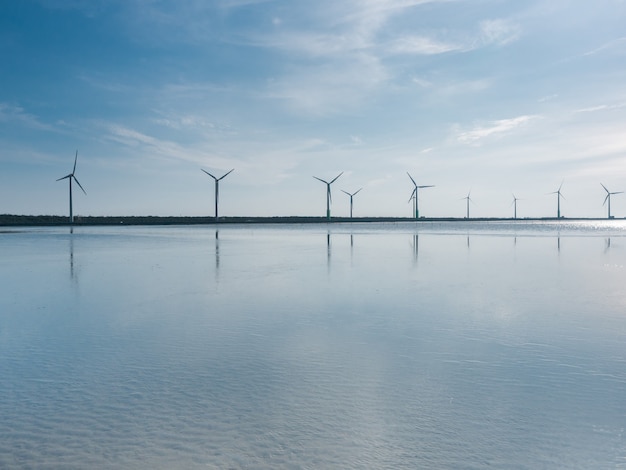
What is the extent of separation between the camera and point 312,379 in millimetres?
6086

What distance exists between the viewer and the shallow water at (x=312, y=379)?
4.28 meters

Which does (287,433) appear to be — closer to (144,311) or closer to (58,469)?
(58,469)

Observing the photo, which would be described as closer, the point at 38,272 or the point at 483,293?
the point at 483,293

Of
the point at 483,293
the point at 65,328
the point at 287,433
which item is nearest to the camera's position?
the point at 287,433

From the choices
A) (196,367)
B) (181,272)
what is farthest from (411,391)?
(181,272)

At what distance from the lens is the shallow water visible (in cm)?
428

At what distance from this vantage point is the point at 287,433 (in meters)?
4.57

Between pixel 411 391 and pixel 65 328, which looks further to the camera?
pixel 65 328

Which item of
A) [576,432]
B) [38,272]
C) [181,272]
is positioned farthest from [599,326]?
[38,272]

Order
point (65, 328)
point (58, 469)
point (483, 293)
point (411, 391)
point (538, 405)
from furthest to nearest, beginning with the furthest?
point (483, 293), point (65, 328), point (411, 391), point (538, 405), point (58, 469)

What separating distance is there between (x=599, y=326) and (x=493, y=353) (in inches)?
125

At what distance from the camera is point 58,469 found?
3.96m

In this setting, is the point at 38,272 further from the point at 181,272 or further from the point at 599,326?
the point at 599,326

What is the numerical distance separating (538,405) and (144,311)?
8.19 meters
